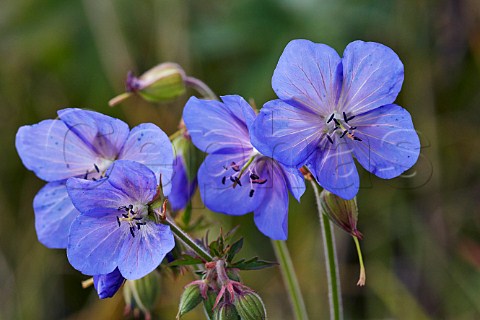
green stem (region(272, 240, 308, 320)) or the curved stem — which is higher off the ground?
the curved stem

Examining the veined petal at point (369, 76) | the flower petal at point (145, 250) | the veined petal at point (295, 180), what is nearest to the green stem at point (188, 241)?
the flower petal at point (145, 250)

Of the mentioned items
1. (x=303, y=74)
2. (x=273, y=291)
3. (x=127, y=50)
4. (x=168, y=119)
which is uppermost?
(x=303, y=74)

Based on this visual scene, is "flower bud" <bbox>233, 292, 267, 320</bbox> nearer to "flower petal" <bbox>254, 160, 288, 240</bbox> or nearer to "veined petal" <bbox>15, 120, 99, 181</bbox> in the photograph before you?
"flower petal" <bbox>254, 160, 288, 240</bbox>

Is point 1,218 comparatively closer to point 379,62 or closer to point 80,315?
point 80,315

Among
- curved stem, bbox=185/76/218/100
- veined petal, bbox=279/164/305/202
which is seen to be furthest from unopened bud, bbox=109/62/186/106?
veined petal, bbox=279/164/305/202

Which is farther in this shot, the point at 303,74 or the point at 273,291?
the point at 273,291

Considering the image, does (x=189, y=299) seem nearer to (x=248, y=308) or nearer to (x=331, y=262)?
(x=248, y=308)

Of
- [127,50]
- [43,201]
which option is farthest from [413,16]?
[43,201]

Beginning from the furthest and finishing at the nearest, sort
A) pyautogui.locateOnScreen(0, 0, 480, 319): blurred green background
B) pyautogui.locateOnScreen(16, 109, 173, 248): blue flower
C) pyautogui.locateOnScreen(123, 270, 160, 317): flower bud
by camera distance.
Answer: pyautogui.locateOnScreen(0, 0, 480, 319): blurred green background < pyautogui.locateOnScreen(123, 270, 160, 317): flower bud < pyautogui.locateOnScreen(16, 109, 173, 248): blue flower
